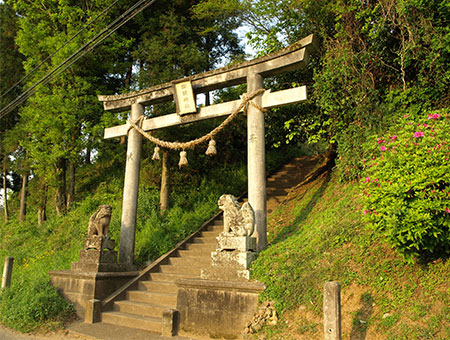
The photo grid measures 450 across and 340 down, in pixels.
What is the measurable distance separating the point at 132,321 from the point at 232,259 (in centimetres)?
264

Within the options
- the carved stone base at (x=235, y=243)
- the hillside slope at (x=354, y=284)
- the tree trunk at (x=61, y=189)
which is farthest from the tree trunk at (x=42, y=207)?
the hillside slope at (x=354, y=284)

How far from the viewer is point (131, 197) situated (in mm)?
9875

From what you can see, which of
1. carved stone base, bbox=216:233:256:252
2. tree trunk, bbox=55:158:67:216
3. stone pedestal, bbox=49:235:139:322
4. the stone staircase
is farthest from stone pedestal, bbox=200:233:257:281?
tree trunk, bbox=55:158:67:216

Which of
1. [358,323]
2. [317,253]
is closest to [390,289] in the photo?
[358,323]

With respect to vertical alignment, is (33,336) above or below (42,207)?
below

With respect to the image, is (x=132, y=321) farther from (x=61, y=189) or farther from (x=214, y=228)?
(x=61, y=189)

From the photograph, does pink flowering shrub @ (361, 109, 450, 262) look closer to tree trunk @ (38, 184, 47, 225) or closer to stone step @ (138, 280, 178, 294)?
stone step @ (138, 280, 178, 294)

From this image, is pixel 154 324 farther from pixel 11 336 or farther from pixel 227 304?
pixel 11 336

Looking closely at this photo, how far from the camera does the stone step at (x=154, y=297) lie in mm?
7664

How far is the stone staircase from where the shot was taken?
7441mm

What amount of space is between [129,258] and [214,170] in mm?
6933

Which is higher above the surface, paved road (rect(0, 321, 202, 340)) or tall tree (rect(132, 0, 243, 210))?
tall tree (rect(132, 0, 243, 210))

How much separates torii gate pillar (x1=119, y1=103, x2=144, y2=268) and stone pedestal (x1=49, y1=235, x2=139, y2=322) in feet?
1.46

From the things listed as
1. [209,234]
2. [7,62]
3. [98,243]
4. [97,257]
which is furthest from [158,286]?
[7,62]
